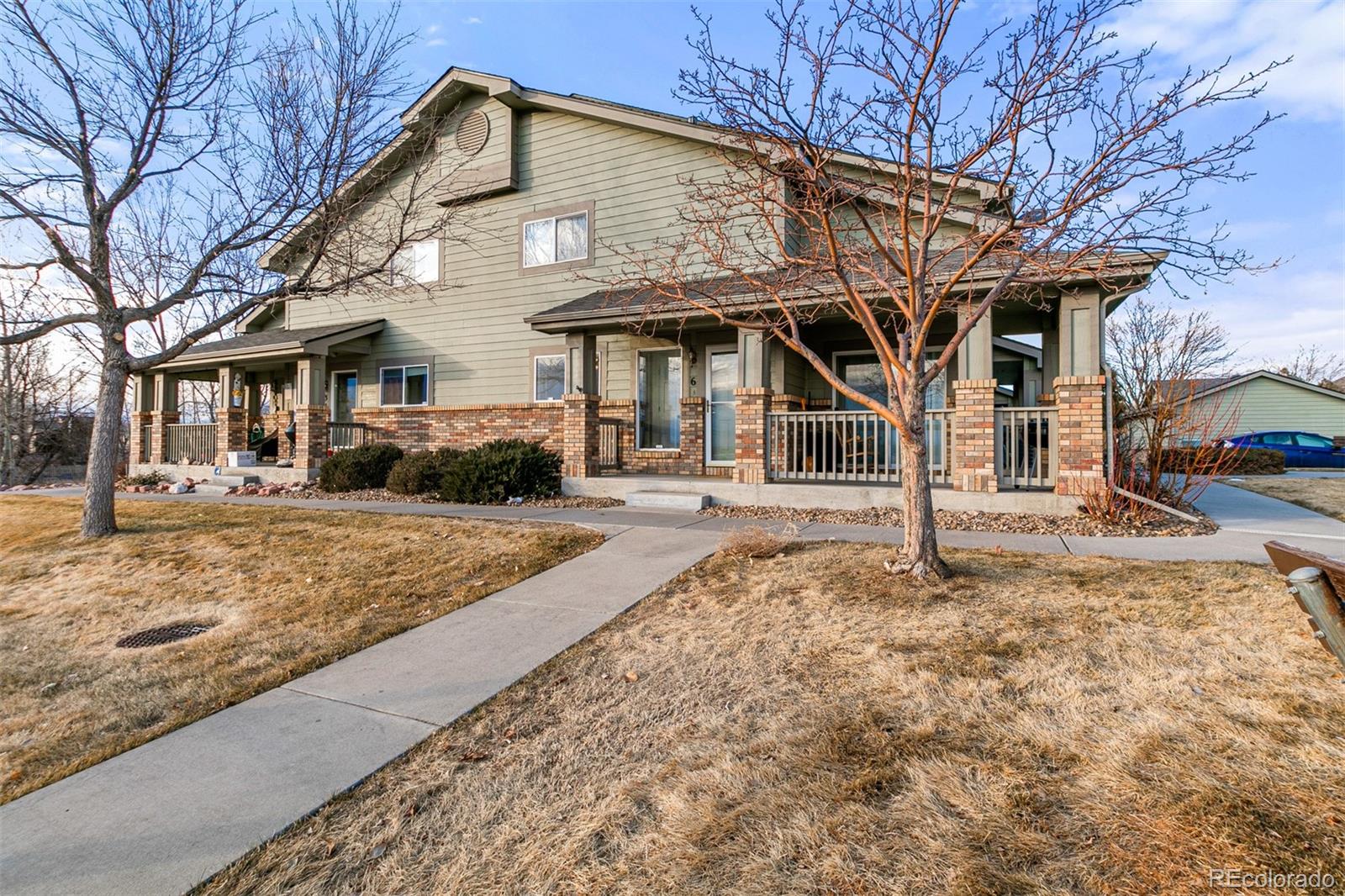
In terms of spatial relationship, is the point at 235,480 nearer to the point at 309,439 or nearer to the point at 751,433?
the point at 309,439

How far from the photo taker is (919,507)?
4895mm

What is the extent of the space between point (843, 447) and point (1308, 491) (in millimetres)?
9953

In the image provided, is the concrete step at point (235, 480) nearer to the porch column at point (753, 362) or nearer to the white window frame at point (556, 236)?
the white window frame at point (556, 236)

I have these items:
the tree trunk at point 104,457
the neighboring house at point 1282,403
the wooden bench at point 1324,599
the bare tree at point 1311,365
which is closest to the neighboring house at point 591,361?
the tree trunk at point 104,457

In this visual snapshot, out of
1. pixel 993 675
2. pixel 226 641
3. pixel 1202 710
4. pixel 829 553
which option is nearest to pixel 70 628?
pixel 226 641

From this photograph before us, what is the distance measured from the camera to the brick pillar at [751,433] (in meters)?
9.44

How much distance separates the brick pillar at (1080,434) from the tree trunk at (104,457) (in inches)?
476

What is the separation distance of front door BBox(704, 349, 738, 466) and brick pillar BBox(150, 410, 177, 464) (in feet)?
44.9

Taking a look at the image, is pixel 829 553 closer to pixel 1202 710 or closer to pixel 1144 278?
pixel 1202 710

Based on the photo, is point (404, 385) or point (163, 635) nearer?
point (163, 635)

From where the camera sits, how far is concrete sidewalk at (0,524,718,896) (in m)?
2.26

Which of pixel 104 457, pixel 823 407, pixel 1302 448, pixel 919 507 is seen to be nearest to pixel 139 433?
pixel 104 457

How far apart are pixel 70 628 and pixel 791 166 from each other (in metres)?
6.93

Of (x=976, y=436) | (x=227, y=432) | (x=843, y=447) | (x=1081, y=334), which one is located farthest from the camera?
(x=227, y=432)
